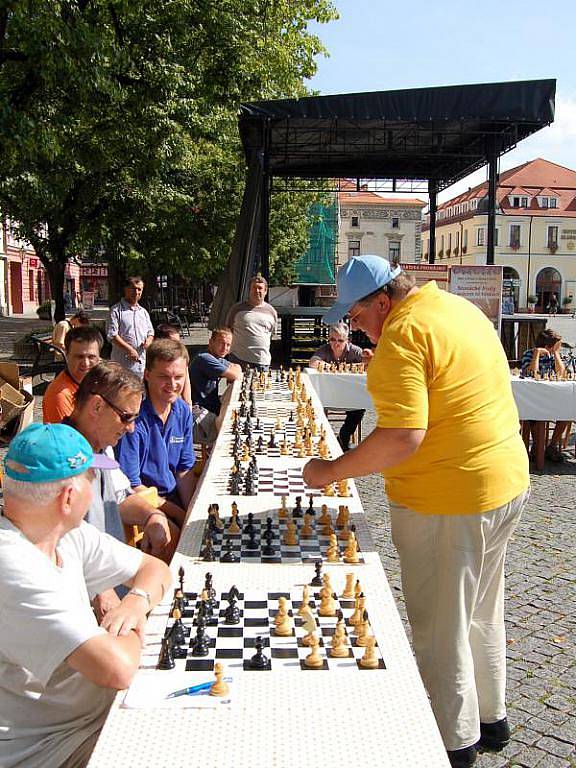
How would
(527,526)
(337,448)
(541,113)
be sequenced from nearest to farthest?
(337,448) → (527,526) → (541,113)

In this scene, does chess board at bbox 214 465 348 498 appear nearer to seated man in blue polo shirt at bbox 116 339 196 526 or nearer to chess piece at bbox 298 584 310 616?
seated man in blue polo shirt at bbox 116 339 196 526

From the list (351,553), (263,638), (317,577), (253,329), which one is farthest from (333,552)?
(253,329)

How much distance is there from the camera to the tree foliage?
996cm

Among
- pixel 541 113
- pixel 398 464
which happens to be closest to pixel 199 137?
pixel 541 113

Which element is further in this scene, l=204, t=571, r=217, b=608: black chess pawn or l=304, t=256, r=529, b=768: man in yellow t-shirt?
l=304, t=256, r=529, b=768: man in yellow t-shirt

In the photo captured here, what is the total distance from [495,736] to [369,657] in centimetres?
131

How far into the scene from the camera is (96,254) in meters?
25.2

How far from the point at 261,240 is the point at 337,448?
12.1m

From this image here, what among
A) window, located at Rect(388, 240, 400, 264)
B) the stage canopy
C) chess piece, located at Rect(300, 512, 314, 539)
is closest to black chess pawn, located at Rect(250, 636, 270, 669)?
chess piece, located at Rect(300, 512, 314, 539)

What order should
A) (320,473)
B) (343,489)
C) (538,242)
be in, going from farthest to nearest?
(538,242), (343,489), (320,473)

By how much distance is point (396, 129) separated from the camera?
49.7 feet

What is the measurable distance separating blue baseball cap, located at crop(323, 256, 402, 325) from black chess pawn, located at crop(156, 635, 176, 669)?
4.14 feet

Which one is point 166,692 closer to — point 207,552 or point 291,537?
point 207,552

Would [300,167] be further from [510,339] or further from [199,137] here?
[510,339]
